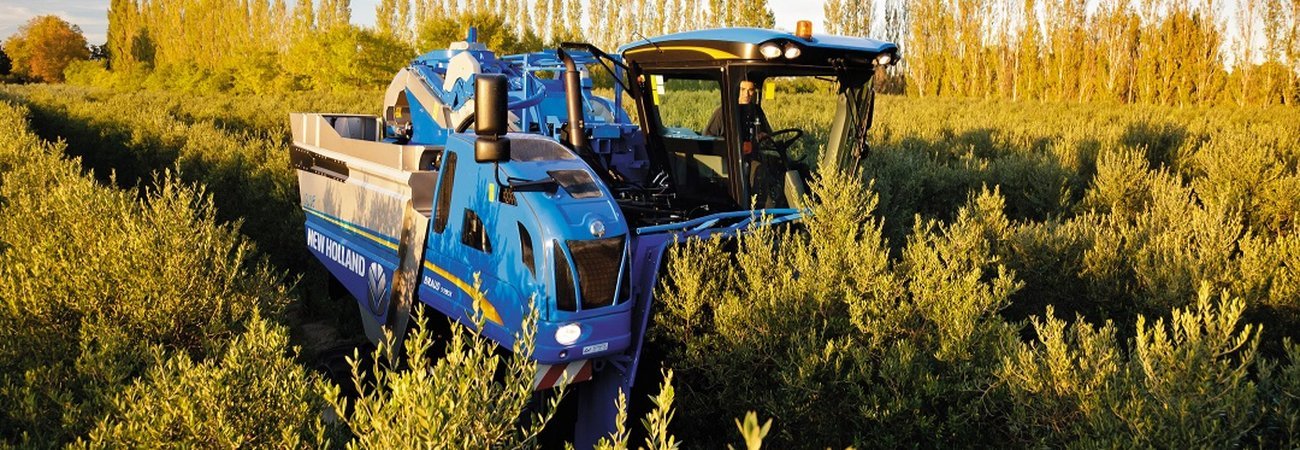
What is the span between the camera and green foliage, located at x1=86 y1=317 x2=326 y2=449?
250 centimetres

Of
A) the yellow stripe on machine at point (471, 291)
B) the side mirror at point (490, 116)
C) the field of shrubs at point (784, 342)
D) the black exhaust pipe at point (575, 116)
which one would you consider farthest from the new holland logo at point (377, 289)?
the side mirror at point (490, 116)

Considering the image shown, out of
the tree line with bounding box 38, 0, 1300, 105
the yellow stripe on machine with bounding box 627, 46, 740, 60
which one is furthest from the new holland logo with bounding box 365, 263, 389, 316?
the tree line with bounding box 38, 0, 1300, 105

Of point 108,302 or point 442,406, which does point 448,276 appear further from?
point 442,406

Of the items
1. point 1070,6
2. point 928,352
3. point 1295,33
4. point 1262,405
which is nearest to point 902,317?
point 928,352

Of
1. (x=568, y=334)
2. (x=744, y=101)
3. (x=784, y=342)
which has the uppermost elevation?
(x=744, y=101)

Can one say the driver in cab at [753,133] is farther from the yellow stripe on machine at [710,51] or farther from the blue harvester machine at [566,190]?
the yellow stripe on machine at [710,51]

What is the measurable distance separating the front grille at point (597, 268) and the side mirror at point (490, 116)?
22.4 inches

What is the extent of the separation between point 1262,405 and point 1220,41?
998 inches

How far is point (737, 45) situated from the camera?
442cm

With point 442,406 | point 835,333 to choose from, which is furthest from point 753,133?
point 442,406

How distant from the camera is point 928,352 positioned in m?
3.87

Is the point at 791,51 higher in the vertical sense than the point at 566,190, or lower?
higher

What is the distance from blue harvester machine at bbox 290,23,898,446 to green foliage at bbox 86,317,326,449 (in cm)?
92

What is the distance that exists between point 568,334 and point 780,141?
216 cm
